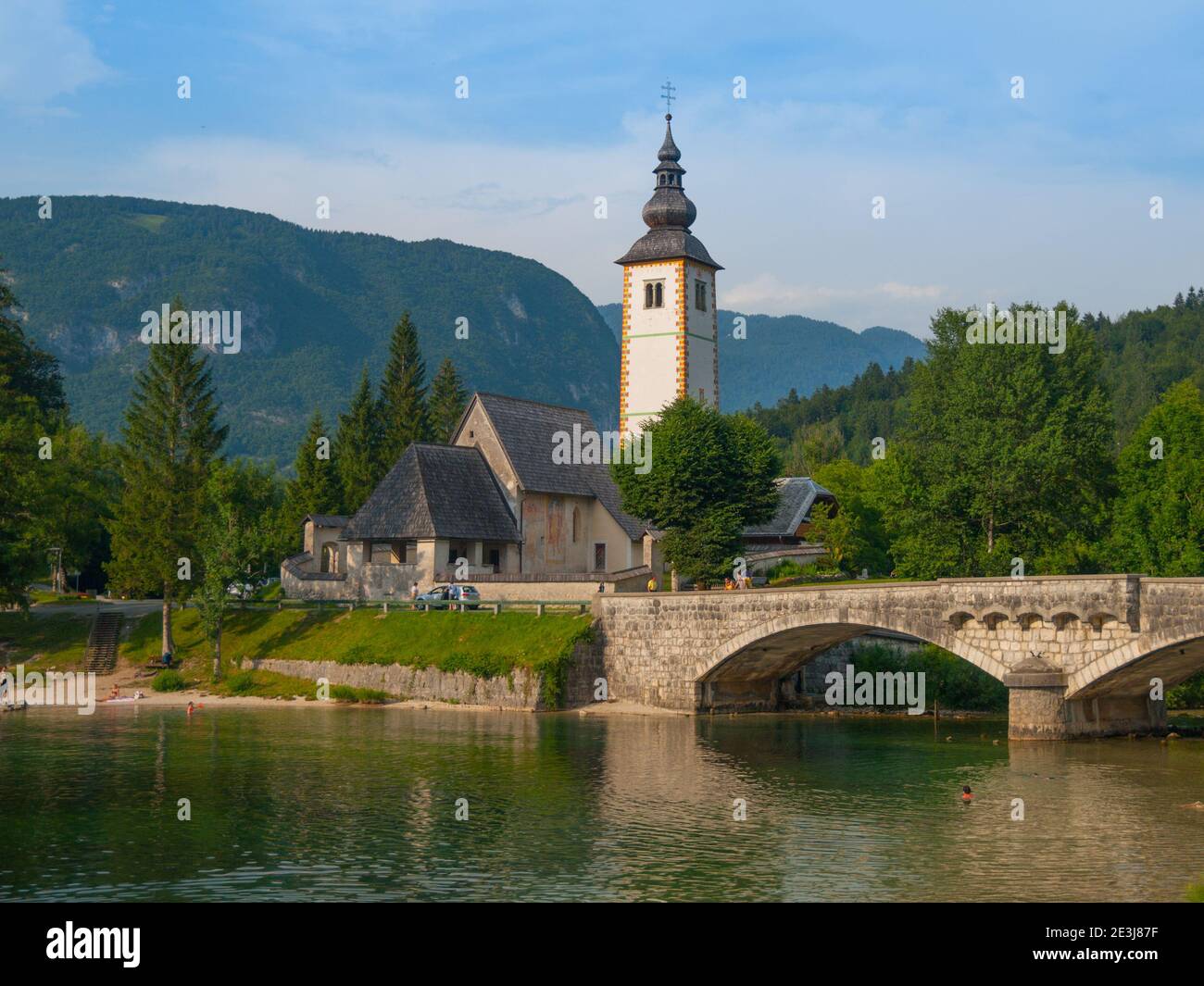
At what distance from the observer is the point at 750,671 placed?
62.9 meters

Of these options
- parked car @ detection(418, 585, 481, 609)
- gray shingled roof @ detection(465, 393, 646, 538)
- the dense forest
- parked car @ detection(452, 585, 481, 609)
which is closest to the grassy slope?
parked car @ detection(418, 585, 481, 609)

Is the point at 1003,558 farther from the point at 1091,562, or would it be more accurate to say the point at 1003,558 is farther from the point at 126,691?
the point at 126,691

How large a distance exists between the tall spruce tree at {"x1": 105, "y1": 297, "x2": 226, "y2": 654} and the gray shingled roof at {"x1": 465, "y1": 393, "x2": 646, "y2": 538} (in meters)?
16.2

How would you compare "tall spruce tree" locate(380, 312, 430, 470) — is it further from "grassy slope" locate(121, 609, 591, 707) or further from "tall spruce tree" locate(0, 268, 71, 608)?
"grassy slope" locate(121, 609, 591, 707)

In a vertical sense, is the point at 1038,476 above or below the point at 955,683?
above

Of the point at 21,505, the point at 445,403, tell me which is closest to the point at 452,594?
the point at 21,505

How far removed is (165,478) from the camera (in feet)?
257

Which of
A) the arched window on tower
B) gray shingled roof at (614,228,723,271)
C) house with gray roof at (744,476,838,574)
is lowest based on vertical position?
the arched window on tower

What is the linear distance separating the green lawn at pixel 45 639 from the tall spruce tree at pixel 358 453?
25768 mm

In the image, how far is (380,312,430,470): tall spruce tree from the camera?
105562 millimetres

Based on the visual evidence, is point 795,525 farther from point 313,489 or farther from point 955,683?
point 313,489

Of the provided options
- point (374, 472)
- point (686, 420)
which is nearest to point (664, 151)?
point (686, 420)

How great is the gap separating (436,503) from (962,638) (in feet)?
113
